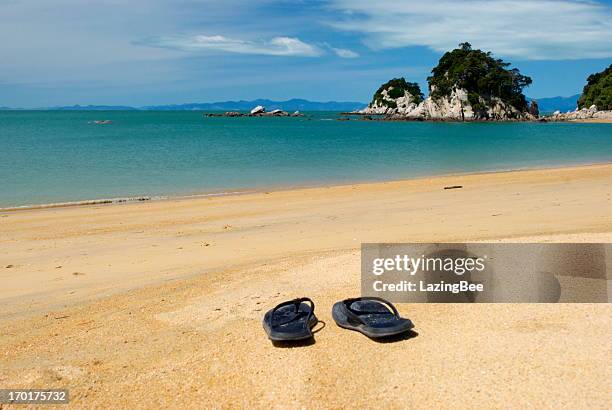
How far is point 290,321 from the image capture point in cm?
456

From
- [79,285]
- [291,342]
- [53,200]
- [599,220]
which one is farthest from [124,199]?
[291,342]

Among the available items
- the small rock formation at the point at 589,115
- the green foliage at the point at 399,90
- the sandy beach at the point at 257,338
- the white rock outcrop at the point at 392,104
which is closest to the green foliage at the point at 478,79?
the small rock formation at the point at 589,115

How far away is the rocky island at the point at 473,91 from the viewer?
112m

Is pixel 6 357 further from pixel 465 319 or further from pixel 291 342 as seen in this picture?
pixel 465 319

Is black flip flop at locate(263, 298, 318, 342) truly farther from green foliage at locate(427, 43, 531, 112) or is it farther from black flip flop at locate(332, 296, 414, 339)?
green foliage at locate(427, 43, 531, 112)

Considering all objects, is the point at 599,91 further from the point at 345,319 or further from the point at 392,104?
the point at 345,319

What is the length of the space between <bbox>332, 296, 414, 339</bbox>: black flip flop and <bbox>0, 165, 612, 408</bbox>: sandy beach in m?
0.09

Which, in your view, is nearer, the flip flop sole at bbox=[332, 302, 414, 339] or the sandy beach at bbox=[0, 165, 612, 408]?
the sandy beach at bbox=[0, 165, 612, 408]

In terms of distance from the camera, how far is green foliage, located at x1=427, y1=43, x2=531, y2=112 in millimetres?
111875

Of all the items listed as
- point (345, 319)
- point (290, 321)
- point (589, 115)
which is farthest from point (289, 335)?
point (589, 115)

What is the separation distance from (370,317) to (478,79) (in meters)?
116

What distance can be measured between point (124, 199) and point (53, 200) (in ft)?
8.88

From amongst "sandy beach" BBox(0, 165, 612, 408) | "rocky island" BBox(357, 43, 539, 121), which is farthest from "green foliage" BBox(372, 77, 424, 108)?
"sandy beach" BBox(0, 165, 612, 408)

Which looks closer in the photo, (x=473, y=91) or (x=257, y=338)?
(x=257, y=338)
